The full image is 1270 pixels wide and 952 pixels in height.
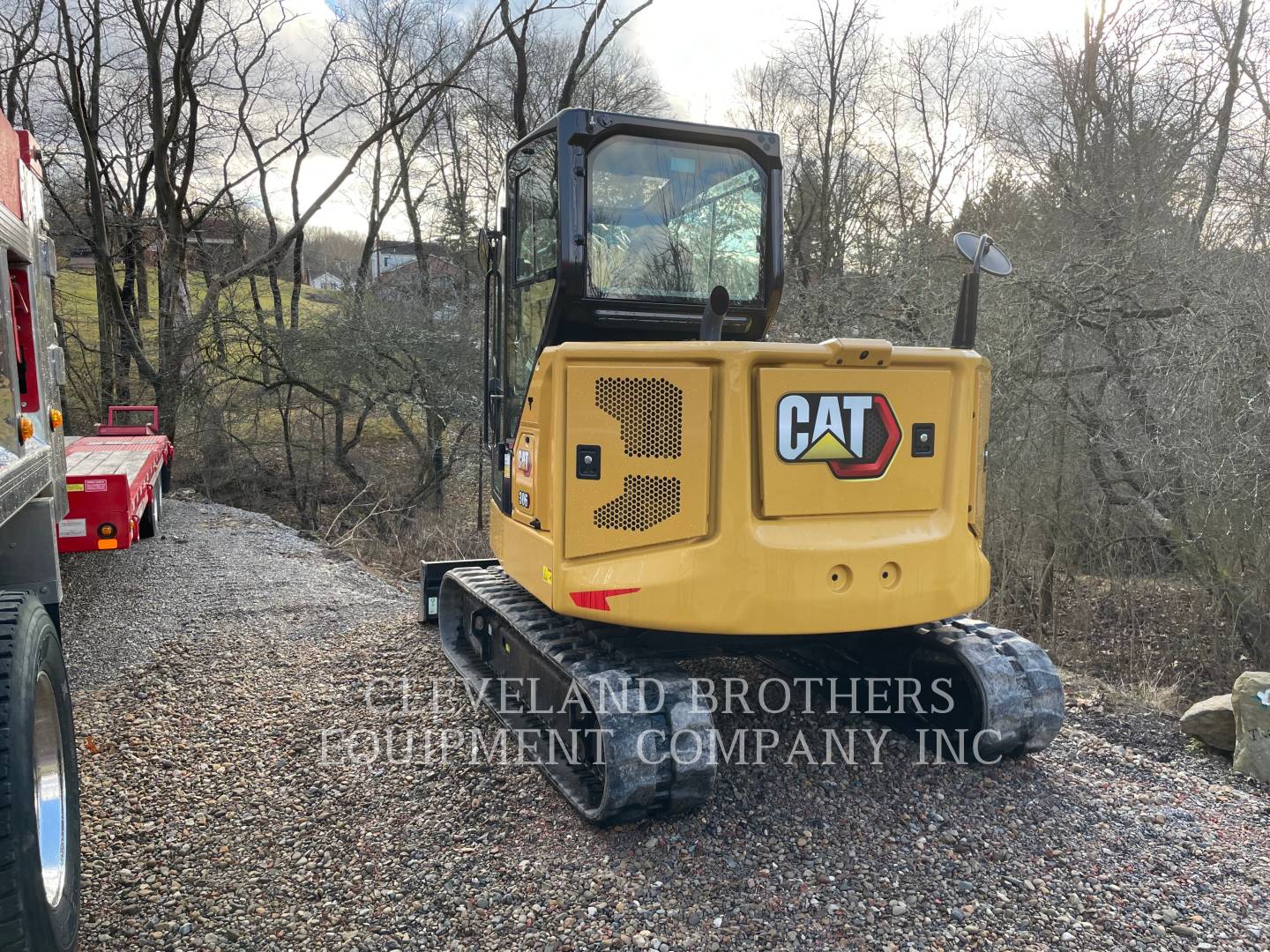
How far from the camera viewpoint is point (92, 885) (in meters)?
3.10

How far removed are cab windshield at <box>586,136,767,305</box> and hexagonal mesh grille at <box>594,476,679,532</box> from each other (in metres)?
0.93

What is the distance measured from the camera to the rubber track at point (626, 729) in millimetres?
3305

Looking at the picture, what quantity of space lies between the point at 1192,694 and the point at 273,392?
523 inches

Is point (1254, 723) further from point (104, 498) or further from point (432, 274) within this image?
point (432, 274)

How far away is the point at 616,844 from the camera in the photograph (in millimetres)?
3354

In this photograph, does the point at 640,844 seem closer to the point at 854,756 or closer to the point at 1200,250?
the point at 854,756

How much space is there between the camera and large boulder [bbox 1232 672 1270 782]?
4.10m

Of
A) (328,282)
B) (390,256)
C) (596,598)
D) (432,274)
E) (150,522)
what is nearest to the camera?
(596,598)

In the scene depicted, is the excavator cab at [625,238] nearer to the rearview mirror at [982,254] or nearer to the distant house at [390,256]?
the rearview mirror at [982,254]

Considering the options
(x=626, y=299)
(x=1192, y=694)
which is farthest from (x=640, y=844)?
(x=1192, y=694)

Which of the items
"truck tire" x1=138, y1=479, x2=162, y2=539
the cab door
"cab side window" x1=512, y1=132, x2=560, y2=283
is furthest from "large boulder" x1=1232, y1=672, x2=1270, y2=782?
"truck tire" x1=138, y1=479, x2=162, y2=539

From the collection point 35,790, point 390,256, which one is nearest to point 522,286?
point 35,790

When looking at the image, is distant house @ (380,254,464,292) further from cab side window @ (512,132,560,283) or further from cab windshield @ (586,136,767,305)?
cab windshield @ (586,136,767,305)

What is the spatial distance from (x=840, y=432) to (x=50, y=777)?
2804mm
